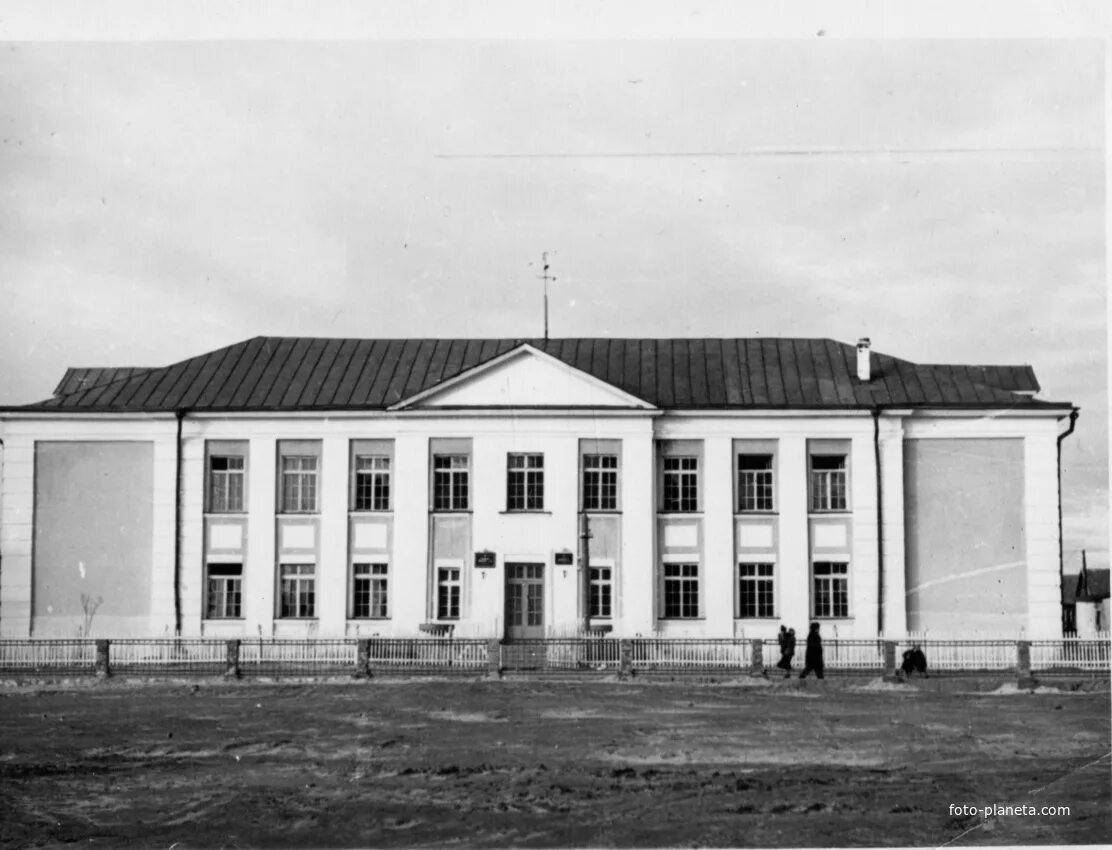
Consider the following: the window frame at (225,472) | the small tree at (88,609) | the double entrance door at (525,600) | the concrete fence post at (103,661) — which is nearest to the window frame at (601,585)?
the double entrance door at (525,600)

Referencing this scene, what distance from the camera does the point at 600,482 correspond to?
25.1 metres

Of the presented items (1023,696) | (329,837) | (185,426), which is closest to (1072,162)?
(1023,696)

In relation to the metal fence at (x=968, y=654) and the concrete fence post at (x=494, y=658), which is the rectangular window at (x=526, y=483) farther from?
the metal fence at (x=968, y=654)

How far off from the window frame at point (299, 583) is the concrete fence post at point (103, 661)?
3934 mm

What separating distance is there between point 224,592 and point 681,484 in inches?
362

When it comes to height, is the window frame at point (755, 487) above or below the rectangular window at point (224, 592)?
above

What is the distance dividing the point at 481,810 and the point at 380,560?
11845 mm

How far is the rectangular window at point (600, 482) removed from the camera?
82.2 ft

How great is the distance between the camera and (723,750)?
1583 cm

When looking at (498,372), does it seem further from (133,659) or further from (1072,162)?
(1072,162)

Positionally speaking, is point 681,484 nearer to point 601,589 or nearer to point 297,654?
point 601,589

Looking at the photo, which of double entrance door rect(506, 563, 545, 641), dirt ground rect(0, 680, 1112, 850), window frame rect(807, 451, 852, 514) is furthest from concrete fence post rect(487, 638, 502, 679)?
window frame rect(807, 451, 852, 514)

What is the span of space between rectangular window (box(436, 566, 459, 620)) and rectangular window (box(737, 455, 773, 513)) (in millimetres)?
5829

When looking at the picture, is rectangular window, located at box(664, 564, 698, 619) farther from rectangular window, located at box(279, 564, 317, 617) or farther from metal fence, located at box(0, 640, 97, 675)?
metal fence, located at box(0, 640, 97, 675)
